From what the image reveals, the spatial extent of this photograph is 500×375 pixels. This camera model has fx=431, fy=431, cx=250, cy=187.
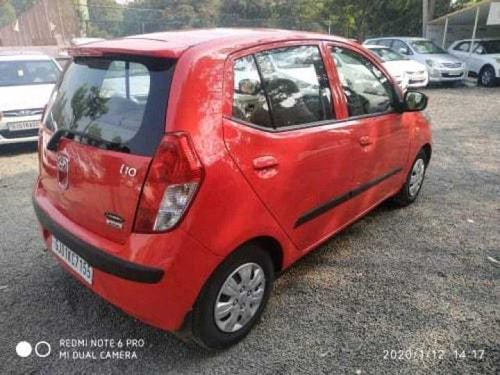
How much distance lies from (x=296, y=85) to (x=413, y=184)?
2231mm

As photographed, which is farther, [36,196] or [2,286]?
[2,286]

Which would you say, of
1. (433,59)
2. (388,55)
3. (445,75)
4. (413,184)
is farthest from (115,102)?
(433,59)

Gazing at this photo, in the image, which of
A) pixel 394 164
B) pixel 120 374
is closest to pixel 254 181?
pixel 120 374

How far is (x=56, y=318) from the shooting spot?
2719 millimetres

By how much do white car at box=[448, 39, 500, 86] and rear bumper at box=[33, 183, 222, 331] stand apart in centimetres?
1492

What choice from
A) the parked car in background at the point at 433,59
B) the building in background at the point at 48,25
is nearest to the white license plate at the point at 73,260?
the parked car in background at the point at 433,59

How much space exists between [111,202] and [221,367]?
1.07 m

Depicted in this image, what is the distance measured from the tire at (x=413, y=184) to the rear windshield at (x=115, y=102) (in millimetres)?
2906

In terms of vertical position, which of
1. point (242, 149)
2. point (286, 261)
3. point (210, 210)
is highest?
point (242, 149)

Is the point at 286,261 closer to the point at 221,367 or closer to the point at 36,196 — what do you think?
the point at 221,367

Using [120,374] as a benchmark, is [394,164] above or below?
above

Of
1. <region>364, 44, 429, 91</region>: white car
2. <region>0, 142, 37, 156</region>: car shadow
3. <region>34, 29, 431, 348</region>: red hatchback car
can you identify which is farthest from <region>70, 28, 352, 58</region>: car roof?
<region>364, 44, 429, 91</region>: white car

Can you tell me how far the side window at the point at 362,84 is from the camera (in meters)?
3.09

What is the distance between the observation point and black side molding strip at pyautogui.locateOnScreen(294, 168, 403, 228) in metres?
2.75
